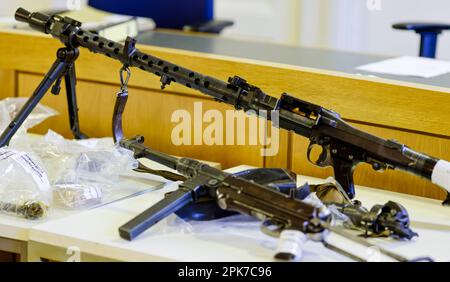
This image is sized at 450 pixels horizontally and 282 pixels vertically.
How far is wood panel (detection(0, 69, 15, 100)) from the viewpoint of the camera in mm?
1859

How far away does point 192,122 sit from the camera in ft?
5.53

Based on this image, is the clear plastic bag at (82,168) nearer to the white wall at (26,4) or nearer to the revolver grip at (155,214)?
the revolver grip at (155,214)

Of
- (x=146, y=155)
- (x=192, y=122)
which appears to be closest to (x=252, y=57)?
(x=192, y=122)

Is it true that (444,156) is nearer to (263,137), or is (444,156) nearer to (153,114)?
(263,137)

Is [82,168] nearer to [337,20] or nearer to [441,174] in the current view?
[441,174]

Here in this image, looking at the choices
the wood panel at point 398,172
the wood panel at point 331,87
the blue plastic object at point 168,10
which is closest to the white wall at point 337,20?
the blue plastic object at point 168,10

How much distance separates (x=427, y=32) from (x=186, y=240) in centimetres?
129

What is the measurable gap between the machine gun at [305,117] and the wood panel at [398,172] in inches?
7.4

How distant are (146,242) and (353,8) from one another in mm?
1969

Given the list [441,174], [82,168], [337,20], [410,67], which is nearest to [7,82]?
[82,168]

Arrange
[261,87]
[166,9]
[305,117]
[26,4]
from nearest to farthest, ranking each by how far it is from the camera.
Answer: [305,117] < [261,87] < [26,4] < [166,9]

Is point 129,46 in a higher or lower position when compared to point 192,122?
higher

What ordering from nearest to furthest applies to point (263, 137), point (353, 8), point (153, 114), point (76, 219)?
point (76, 219) < point (263, 137) < point (153, 114) < point (353, 8)

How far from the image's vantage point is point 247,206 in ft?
3.85
